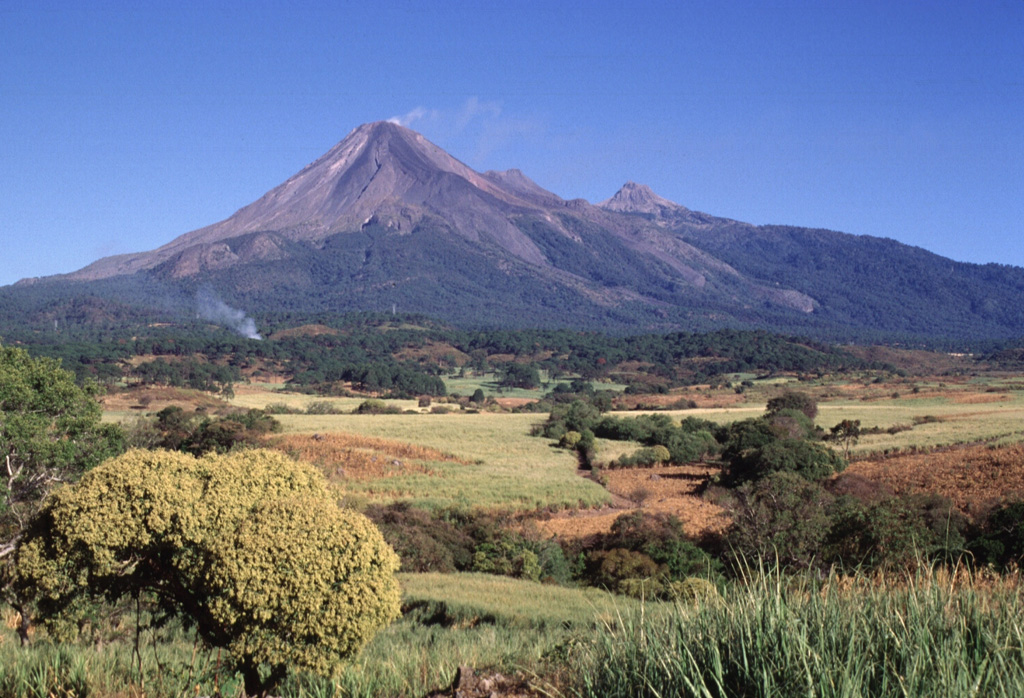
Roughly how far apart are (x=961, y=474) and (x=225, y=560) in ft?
92.8

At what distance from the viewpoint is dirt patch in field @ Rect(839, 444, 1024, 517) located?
78.5 ft

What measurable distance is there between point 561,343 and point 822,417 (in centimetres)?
7872

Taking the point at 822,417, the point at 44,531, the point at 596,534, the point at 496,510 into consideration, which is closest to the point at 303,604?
the point at 44,531

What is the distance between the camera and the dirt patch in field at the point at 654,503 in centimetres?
2373

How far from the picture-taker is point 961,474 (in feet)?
92.7

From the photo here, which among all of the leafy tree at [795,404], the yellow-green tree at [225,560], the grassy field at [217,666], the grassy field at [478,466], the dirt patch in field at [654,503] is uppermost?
the yellow-green tree at [225,560]

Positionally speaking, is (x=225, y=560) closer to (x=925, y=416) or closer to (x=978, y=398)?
(x=925, y=416)

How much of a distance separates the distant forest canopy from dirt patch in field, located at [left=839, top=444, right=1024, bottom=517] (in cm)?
5584

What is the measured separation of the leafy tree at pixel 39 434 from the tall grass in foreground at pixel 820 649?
12382mm

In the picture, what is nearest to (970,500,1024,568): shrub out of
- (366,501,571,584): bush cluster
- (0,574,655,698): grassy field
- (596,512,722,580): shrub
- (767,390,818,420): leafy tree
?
(596,512,722,580): shrub

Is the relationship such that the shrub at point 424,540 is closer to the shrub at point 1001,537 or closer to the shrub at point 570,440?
the shrub at point 1001,537

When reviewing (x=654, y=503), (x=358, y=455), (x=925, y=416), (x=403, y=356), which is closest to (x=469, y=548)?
(x=654, y=503)

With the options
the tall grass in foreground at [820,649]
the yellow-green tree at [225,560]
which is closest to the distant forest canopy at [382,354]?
the yellow-green tree at [225,560]

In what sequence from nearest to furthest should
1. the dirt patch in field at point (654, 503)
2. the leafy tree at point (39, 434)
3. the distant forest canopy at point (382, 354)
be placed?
the leafy tree at point (39, 434), the dirt patch in field at point (654, 503), the distant forest canopy at point (382, 354)
